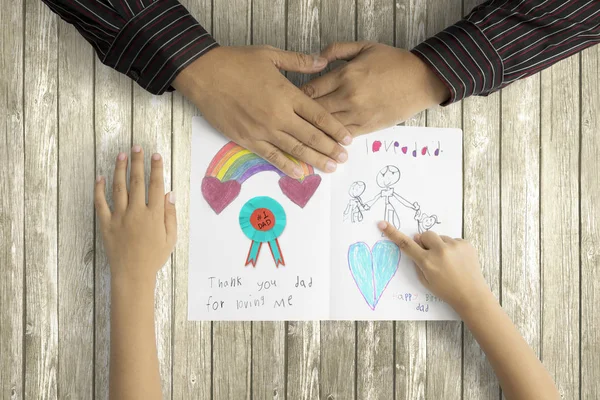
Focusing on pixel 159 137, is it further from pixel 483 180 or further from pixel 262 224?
pixel 483 180

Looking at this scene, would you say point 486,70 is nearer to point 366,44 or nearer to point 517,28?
point 517,28

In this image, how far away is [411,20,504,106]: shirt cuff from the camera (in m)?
0.75

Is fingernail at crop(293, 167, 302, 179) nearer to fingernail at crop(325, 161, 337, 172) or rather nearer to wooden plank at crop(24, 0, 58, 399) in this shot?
fingernail at crop(325, 161, 337, 172)

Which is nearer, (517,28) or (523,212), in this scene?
(517,28)

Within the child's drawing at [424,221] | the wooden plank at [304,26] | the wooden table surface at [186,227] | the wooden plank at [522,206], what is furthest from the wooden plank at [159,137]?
the wooden plank at [522,206]

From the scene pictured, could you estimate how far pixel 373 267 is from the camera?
0.83 meters

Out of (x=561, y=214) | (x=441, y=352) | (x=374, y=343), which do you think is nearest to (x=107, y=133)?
(x=374, y=343)

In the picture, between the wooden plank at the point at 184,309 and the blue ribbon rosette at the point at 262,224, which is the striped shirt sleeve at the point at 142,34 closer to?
the wooden plank at the point at 184,309

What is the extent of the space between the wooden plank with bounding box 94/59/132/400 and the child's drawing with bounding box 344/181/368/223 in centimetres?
43

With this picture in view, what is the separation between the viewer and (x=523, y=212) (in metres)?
0.88

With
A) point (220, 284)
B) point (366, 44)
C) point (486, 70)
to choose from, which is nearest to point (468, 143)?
point (486, 70)

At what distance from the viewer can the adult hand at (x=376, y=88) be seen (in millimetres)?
765

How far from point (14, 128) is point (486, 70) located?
2.82 feet

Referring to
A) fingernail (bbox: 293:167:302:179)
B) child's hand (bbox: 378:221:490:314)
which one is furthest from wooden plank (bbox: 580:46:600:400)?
fingernail (bbox: 293:167:302:179)
